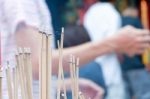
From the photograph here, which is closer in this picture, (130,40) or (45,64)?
(45,64)

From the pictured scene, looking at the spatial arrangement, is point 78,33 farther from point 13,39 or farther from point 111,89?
point 13,39

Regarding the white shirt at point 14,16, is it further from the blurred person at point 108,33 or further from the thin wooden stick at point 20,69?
the blurred person at point 108,33

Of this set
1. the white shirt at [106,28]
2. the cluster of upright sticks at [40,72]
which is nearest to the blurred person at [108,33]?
the white shirt at [106,28]

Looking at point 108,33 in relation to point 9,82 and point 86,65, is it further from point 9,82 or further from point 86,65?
point 9,82

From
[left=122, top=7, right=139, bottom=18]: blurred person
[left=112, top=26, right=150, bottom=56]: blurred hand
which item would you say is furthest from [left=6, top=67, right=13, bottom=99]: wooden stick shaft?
[left=122, top=7, right=139, bottom=18]: blurred person

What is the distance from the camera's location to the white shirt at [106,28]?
3123 mm

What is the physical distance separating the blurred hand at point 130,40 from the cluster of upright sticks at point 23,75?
960 mm

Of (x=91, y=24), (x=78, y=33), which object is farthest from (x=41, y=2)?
(x=91, y=24)

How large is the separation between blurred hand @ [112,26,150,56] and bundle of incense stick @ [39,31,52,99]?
99 cm

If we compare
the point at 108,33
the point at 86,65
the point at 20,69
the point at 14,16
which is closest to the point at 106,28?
the point at 108,33

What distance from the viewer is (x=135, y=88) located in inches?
131

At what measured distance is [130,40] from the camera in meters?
1.88

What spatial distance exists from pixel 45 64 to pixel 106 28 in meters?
2.39

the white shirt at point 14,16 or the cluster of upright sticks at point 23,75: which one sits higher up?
the white shirt at point 14,16
